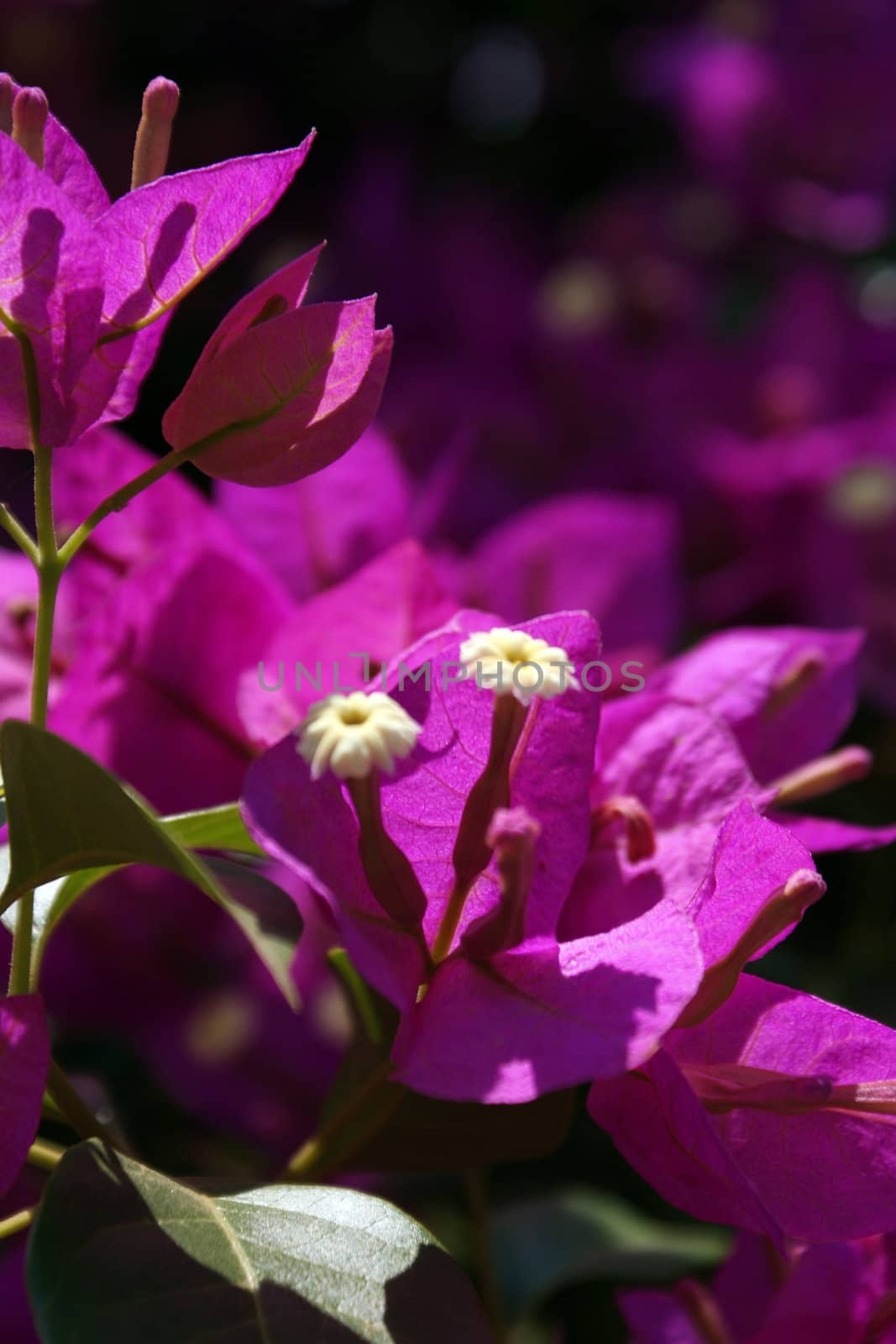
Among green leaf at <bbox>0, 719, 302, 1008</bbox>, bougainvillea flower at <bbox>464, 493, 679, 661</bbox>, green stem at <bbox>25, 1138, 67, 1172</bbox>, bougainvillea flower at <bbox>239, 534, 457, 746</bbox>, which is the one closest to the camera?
green leaf at <bbox>0, 719, 302, 1008</bbox>

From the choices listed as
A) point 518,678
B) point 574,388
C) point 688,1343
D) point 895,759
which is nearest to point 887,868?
point 895,759

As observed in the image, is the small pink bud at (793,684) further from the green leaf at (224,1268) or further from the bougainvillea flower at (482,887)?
the green leaf at (224,1268)

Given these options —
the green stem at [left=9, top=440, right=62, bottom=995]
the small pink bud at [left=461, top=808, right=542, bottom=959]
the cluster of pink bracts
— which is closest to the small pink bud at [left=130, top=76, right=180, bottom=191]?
the cluster of pink bracts

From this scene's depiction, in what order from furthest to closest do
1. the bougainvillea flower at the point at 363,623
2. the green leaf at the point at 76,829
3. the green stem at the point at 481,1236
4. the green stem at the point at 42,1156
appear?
the green stem at the point at 481,1236, the bougainvillea flower at the point at 363,623, the green stem at the point at 42,1156, the green leaf at the point at 76,829

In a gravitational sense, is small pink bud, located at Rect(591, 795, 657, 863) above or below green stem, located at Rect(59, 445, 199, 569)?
below

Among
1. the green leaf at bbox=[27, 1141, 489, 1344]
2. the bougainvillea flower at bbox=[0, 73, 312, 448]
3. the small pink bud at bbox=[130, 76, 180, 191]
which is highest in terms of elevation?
the small pink bud at bbox=[130, 76, 180, 191]

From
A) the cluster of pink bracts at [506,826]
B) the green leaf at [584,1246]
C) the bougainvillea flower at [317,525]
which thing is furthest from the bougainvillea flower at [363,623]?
the green leaf at [584,1246]

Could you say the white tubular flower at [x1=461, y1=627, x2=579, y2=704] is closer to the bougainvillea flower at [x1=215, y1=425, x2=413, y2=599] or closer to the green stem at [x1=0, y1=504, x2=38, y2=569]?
the green stem at [x1=0, y1=504, x2=38, y2=569]

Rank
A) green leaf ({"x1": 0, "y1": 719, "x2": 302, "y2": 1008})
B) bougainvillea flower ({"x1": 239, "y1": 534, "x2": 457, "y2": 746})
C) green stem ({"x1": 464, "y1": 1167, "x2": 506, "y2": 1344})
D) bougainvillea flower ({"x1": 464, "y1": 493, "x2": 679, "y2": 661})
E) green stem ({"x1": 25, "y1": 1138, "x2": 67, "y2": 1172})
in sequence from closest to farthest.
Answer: green leaf ({"x1": 0, "y1": 719, "x2": 302, "y2": 1008}) → green stem ({"x1": 25, "y1": 1138, "x2": 67, "y2": 1172}) → bougainvillea flower ({"x1": 239, "y1": 534, "x2": 457, "y2": 746}) → green stem ({"x1": 464, "y1": 1167, "x2": 506, "y2": 1344}) → bougainvillea flower ({"x1": 464, "y1": 493, "x2": 679, "y2": 661})
